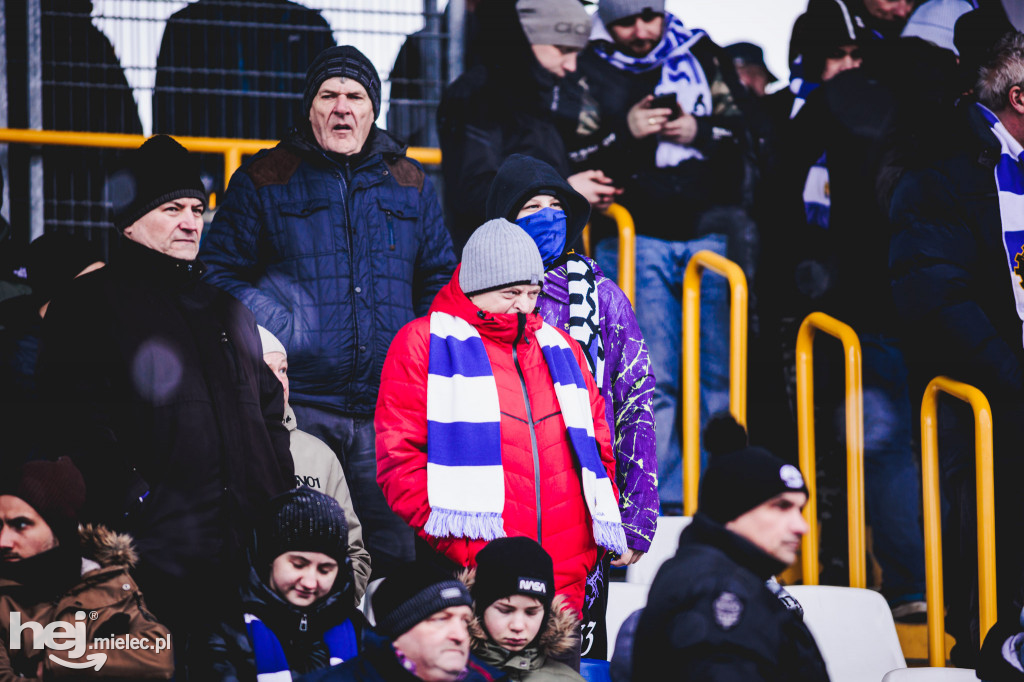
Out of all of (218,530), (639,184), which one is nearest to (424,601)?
(218,530)

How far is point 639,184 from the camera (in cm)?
584

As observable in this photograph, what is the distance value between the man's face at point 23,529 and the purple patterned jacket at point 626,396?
1753 mm

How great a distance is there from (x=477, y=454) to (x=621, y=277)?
2.06 m

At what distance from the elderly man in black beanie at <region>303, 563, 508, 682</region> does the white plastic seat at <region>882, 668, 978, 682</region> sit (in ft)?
5.25

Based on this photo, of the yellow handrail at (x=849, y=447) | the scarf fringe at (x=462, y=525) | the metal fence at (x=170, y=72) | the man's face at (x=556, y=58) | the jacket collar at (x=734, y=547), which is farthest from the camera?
the metal fence at (x=170, y=72)

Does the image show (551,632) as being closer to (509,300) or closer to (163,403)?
(509,300)

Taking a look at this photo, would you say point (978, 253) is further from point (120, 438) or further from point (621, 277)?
point (120, 438)

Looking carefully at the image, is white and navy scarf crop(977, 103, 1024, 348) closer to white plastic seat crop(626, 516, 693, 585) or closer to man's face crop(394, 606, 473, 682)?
white plastic seat crop(626, 516, 693, 585)

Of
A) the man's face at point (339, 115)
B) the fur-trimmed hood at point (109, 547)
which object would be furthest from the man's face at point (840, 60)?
the fur-trimmed hood at point (109, 547)

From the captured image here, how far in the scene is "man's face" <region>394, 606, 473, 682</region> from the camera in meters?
3.34

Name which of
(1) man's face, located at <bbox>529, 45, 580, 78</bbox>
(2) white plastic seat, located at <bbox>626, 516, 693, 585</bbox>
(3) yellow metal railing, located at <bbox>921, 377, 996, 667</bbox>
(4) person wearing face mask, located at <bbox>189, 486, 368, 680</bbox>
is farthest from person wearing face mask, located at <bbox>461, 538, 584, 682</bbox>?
(1) man's face, located at <bbox>529, 45, 580, 78</bbox>

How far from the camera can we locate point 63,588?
351 cm

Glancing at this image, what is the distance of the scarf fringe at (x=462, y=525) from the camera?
146 inches

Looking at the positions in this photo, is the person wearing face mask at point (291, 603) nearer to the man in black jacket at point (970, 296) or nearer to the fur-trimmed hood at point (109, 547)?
the fur-trimmed hood at point (109, 547)
